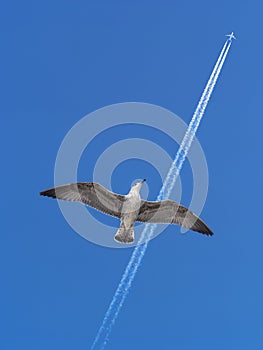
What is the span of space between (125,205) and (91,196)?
2.07 metres

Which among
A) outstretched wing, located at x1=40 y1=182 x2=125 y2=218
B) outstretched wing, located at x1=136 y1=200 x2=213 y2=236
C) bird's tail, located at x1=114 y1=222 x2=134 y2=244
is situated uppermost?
outstretched wing, located at x1=136 y1=200 x2=213 y2=236

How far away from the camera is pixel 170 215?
39719mm

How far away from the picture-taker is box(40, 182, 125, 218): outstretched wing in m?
39.0

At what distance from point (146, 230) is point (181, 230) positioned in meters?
3.03

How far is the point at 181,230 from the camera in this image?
132 feet

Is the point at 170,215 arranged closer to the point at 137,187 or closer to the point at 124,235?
the point at 137,187

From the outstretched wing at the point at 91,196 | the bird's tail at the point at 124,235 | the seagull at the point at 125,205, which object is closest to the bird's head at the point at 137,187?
the seagull at the point at 125,205

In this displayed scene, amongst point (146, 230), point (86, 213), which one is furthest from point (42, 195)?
point (146, 230)

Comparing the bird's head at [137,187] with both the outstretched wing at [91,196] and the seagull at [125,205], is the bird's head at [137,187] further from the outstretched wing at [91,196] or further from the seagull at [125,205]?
the outstretched wing at [91,196]

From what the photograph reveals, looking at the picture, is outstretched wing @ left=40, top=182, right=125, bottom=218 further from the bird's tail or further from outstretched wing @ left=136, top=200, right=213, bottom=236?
outstretched wing @ left=136, top=200, right=213, bottom=236

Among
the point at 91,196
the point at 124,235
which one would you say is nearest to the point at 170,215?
the point at 124,235

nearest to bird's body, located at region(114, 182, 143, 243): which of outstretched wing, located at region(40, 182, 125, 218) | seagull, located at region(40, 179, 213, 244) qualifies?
seagull, located at region(40, 179, 213, 244)

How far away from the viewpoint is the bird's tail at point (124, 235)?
126 ft

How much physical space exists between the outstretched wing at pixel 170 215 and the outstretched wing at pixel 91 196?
1.49 metres
